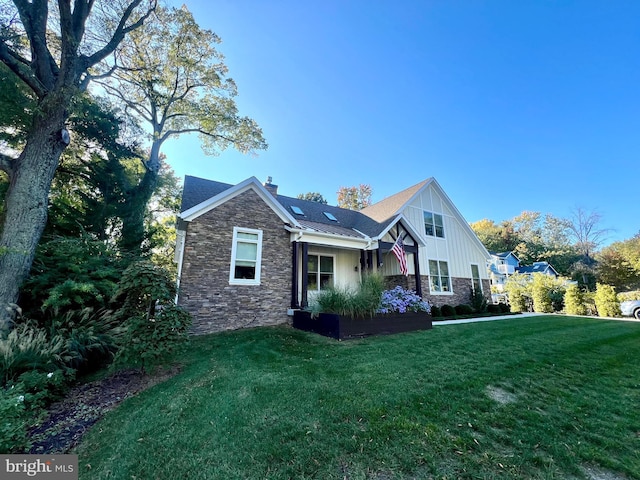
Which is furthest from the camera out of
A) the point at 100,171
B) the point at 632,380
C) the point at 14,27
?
the point at 100,171

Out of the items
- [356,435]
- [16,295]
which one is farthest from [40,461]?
[16,295]

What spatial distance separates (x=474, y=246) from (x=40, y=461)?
18.0m

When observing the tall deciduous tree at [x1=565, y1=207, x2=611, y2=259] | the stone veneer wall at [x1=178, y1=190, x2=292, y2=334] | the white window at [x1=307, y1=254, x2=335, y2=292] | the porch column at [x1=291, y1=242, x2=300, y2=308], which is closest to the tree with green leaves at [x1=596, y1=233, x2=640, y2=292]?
the tall deciduous tree at [x1=565, y1=207, x2=611, y2=259]

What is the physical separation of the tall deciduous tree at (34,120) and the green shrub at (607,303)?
25720 mm

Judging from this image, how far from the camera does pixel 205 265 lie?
26.4 ft

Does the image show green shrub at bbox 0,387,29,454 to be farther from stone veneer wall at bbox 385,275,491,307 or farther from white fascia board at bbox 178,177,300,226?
stone veneer wall at bbox 385,275,491,307

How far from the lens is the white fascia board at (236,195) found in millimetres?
8023

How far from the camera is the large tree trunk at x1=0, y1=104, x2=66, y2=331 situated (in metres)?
5.82

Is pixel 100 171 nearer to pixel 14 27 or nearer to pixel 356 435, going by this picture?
pixel 14 27

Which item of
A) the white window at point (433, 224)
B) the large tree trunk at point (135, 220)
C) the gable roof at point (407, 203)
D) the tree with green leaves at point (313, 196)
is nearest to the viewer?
the large tree trunk at point (135, 220)

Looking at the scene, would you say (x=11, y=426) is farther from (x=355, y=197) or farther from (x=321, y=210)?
(x=355, y=197)

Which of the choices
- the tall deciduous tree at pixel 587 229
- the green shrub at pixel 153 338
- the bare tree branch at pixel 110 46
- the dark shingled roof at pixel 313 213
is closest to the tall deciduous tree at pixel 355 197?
the dark shingled roof at pixel 313 213

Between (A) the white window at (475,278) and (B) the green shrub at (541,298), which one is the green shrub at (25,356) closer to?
(A) the white window at (475,278)

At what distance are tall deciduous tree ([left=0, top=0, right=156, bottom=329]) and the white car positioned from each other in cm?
2546
